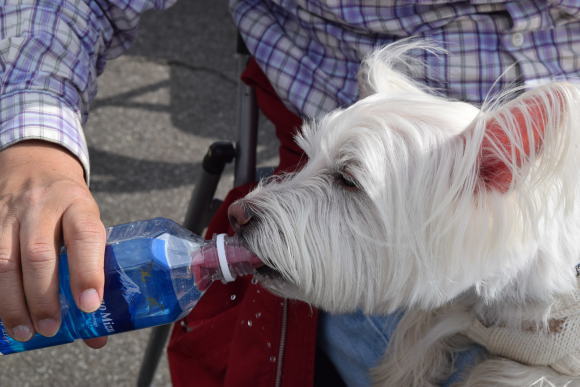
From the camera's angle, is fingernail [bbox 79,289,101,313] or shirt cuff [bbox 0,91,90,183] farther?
shirt cuff [bbox 0,91,90,183]

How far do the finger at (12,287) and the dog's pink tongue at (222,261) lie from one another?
253mm

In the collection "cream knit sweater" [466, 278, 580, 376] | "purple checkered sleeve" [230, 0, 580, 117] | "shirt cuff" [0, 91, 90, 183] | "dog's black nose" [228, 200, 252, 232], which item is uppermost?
"purple checkered sleeve" [230, 0, 580, 117]

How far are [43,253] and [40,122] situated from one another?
27cm

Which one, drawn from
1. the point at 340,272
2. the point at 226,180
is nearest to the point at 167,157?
the point at 226,180

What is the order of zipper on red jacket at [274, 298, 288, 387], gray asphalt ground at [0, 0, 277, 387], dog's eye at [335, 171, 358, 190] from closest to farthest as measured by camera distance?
dog's eye at [335, 171, 358, 190], zipper on red jacket at [274, 298, 288, 387], gray asphalt ground at [0, 0, 277, 387]

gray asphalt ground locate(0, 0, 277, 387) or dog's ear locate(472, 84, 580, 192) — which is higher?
dog's ear locate(472, 84, 580, 192)

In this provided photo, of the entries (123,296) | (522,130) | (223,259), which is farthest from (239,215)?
(522,130)

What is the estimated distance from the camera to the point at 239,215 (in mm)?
Result: 1062

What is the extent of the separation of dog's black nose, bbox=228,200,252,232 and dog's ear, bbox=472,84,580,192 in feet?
1.16

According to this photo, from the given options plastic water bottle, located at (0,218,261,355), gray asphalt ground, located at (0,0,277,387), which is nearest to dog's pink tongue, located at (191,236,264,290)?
plastic water bottle, located at (0,218,261,355)

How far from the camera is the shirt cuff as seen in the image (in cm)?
102

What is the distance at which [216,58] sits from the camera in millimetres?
3629

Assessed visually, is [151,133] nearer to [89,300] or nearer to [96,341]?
[96,341]

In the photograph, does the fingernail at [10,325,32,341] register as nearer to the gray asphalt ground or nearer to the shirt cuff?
the shirt cuff
